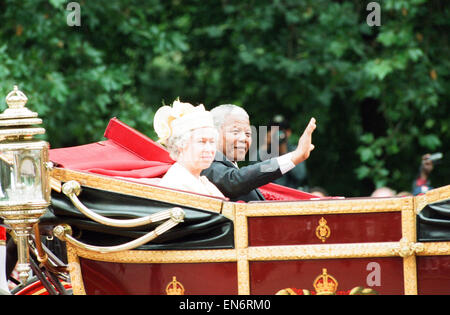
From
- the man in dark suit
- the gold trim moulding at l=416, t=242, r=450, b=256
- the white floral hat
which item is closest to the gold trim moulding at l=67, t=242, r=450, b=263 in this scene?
the gold trim moulding at l=416, t=242, r=450, b=256

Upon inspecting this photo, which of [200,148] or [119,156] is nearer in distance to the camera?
[200,148]

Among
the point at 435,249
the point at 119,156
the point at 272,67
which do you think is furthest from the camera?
the point at 272,67

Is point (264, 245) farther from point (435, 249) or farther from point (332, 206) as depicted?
point (435, 249)

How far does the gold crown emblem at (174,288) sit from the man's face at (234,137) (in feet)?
3.17

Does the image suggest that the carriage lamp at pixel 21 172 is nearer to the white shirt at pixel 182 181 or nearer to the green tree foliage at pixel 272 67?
the white shirt at pixel 182 181

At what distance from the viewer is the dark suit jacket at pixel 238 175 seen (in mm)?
3795

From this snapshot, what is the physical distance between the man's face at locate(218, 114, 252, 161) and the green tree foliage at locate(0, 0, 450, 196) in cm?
300

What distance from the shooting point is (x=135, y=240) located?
3.54 metres

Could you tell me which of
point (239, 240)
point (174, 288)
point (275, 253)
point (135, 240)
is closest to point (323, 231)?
point (275, 253)

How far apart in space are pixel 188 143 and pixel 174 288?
2.24 feet

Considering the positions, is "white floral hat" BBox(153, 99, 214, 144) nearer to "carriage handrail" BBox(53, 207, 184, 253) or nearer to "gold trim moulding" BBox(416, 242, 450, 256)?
"carriage handrail" BBox(53, 207, 184, 253)

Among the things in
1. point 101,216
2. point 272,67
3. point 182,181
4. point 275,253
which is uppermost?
point 272,67

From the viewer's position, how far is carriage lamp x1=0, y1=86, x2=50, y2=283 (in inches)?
139

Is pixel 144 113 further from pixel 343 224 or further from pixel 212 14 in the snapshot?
pixel 343 224
